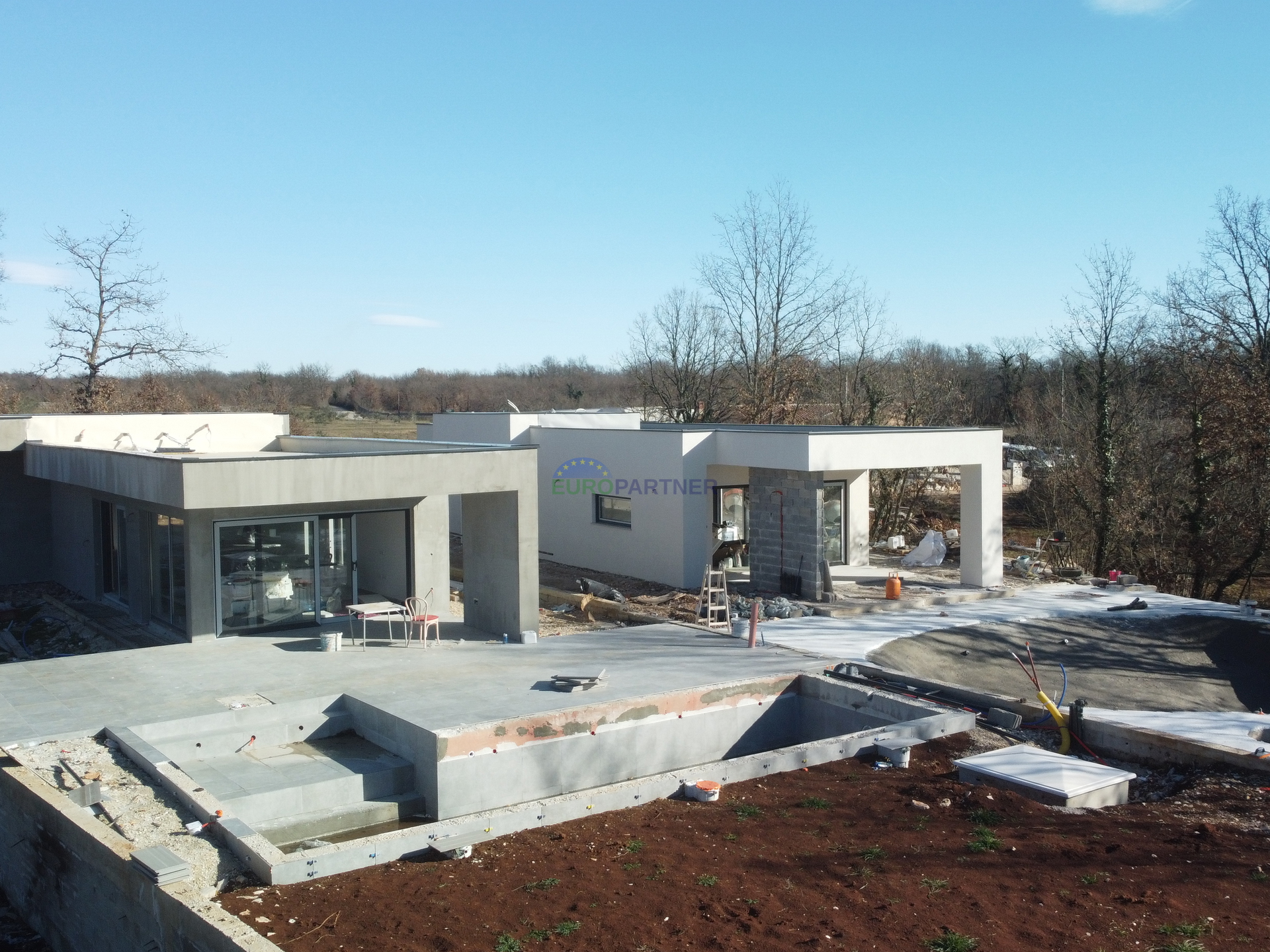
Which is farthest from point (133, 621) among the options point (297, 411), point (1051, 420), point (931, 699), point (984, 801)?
point (297, 411)

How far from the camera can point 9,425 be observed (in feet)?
59.0

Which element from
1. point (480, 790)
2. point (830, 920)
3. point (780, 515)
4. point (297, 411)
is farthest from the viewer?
point (297, 411)

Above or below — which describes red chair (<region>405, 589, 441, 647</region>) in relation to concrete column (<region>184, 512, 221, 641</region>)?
below

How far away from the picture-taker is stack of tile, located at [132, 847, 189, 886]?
666 centimetres

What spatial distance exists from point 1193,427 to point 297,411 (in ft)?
177

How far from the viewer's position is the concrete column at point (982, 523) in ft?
65.3

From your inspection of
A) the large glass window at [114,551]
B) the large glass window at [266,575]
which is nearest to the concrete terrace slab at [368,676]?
the large glass window at [266,575]

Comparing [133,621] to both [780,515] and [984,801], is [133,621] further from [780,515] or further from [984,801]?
[984,801]

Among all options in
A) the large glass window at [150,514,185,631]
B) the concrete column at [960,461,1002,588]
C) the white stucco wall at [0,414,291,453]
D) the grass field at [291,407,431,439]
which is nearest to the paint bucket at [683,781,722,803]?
the large glass window at [150,514,185,631]

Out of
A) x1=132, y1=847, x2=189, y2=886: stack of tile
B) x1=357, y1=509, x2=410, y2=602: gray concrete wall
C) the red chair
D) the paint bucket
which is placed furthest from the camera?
x1=357, y1=509, x2=410, y2=602: gray concrete wall

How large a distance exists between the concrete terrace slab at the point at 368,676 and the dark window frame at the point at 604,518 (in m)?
6.41

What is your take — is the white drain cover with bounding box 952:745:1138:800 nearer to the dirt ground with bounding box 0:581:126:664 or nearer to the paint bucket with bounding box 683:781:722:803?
the paint bucket with bounding box 683:781:722:803

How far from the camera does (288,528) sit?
14680mm

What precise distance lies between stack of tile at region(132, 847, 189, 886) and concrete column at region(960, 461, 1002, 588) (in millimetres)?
→ 16214
